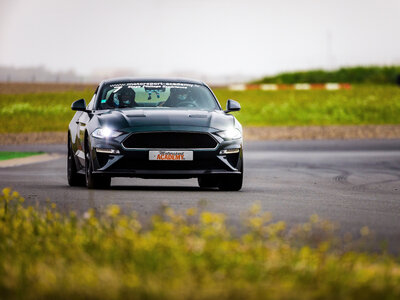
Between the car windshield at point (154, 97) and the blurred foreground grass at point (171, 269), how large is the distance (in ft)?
22.2

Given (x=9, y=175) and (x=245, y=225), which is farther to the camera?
(x=9, y=175)

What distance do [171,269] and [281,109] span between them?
48324 millimetres

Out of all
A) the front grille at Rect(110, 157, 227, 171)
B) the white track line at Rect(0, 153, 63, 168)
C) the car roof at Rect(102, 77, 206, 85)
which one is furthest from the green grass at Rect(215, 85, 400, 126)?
the front grille at Rect(110, 157, 227, 171)

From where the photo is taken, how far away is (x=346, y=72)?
76438mm

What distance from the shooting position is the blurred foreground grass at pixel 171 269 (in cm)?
601

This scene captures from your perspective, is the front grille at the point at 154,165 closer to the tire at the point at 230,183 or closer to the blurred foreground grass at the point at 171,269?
the tire at the point at 230,183

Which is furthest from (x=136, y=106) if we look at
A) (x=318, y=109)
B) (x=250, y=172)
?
(x=318, y=109)

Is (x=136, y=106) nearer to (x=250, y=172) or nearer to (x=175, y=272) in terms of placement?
(x=250, y=172)

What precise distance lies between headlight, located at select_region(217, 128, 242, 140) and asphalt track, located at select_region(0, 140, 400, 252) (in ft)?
2.62

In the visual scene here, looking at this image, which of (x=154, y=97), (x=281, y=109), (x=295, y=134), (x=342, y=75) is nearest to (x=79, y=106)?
(x=154, y=97)

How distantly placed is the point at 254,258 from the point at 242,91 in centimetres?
5913

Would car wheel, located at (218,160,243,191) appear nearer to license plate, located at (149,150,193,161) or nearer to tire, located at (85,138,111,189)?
license plate, located at (149,150,193,161)

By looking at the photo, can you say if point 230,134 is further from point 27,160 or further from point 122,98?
point 27,160

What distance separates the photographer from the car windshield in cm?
1556
